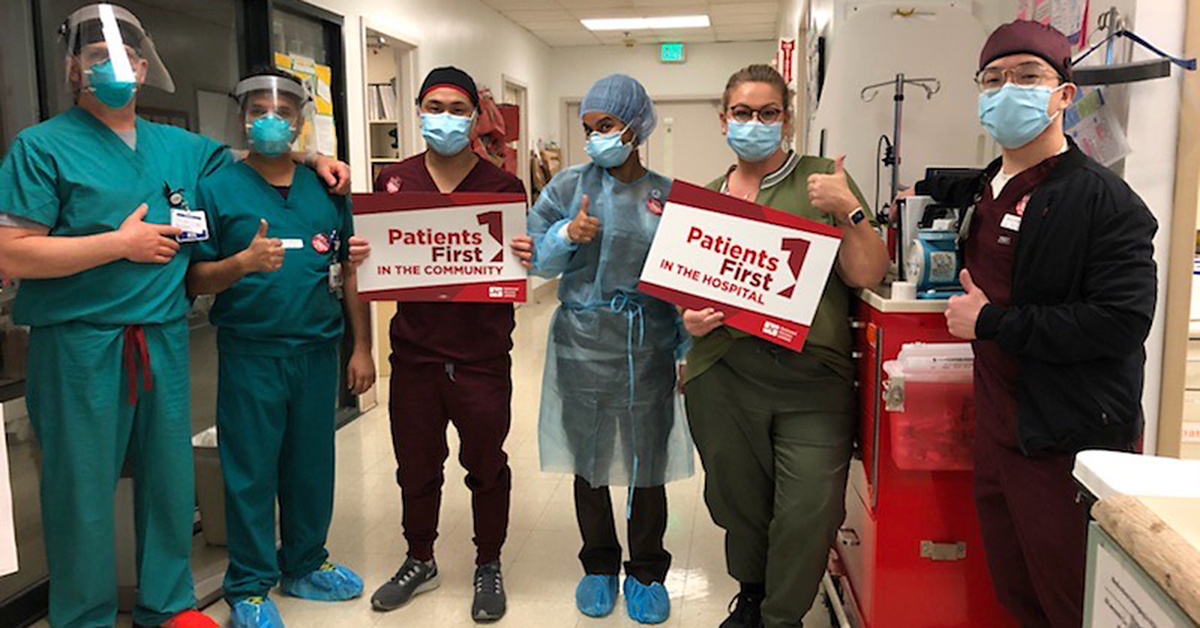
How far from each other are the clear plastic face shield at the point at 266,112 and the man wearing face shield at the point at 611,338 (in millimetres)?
683

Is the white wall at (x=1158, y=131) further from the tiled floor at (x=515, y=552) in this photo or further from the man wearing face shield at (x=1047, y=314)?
the tiled floor at (x=515, y=552)

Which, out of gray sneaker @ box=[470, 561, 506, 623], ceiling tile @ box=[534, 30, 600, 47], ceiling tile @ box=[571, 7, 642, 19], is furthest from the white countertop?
ceiling tile @ box=[534, 30, 600, 47]

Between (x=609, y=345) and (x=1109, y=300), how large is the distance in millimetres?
1140

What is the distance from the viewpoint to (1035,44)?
1.60 meters

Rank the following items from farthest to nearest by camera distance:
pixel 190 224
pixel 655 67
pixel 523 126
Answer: pixel 655 67 < pixel 523 126 < pixel 190 224

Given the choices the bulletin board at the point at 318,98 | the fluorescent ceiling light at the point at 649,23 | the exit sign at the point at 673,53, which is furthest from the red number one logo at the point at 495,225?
the exit sign at the point at 673,53

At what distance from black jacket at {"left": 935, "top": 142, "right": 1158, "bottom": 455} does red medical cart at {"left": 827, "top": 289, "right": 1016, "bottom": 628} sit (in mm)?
230

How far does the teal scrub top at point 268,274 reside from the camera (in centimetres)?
222

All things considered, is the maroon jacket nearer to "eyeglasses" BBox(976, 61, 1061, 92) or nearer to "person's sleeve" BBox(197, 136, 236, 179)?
"person's sleeve" BBox(197, 136, 236, 179)

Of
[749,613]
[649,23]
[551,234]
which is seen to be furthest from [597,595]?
[649,23]

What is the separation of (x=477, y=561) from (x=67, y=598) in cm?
104

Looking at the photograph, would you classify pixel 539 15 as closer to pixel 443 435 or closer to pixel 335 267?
pixel 335 267

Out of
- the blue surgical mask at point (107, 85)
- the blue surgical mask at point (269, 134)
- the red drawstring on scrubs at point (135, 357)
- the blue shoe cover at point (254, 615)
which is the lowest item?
the blue shoe cover at point (254, 615)

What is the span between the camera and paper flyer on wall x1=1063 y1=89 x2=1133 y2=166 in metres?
1.89
